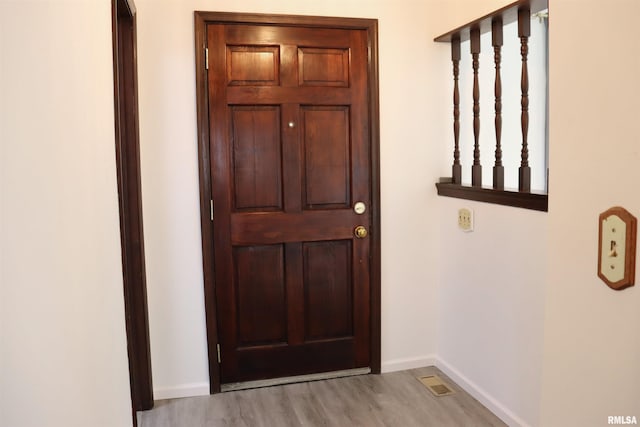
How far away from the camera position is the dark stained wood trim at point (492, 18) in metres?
2.47

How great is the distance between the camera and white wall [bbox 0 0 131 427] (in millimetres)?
915

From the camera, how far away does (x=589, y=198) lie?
1.16 m

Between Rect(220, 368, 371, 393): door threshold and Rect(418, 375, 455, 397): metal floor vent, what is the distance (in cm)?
33

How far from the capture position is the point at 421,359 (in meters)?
3.43

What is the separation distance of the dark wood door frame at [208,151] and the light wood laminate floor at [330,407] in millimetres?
184

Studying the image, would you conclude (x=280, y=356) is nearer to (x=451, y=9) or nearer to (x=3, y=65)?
(x=451, y=9)

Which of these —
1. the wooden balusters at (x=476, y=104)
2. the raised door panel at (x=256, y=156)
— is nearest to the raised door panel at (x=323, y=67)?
the raised door panel at (x=256, y=156)

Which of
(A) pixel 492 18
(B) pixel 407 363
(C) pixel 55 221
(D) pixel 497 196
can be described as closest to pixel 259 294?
(B) pixel 407 363

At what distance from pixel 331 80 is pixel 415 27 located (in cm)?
57

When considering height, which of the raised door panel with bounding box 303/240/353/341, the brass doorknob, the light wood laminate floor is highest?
the brass doorknob

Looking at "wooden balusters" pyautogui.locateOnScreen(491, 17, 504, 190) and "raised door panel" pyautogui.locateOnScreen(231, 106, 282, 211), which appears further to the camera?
"raised door panel" pyautogui.locateOnScreen(231, 106, 282, 211)

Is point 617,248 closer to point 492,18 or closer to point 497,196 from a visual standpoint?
point 497,196

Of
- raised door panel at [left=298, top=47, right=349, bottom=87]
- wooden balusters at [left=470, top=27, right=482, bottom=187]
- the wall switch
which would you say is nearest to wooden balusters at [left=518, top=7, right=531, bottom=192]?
wooden balusters at [left=470, top=27, right=482, bottom=187]

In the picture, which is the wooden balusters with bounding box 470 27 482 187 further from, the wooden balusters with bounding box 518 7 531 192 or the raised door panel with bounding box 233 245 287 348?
the raised door panel with bounding box 233 245 287 348
